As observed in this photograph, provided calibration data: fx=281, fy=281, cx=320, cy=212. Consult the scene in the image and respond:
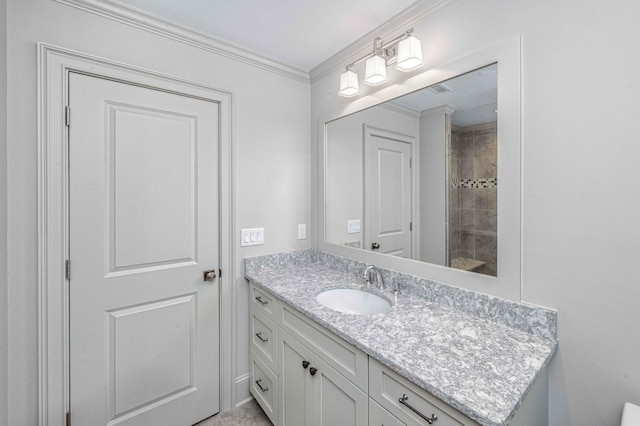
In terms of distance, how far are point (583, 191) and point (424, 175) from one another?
0.66 m

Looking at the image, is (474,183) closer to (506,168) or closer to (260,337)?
(506,168)

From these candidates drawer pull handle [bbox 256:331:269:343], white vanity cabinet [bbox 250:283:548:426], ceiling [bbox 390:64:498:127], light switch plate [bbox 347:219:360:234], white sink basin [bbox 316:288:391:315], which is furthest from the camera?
light switch plate [bbox 347:219:360:234]

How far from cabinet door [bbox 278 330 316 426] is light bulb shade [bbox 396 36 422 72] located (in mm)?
1505

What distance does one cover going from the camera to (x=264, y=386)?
5.77ft

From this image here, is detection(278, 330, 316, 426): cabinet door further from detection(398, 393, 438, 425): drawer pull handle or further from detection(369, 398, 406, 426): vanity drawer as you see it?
detection(398, 393, 438, 425): drawer pull handle

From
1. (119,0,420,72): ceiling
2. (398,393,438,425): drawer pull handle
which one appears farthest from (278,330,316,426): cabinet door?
(119,0,420,72): ceiling

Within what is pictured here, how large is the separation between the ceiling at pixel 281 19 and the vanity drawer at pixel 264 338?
176 centimetres

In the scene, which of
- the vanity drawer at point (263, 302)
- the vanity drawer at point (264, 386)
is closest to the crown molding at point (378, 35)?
the vanity drawer at point (263, 302)

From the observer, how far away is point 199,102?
179cm

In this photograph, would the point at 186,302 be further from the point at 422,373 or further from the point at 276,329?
the point at 422,373

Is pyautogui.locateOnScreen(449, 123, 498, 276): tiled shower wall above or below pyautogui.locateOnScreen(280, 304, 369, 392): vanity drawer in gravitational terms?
above

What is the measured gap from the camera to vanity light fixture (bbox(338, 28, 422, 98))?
140cm

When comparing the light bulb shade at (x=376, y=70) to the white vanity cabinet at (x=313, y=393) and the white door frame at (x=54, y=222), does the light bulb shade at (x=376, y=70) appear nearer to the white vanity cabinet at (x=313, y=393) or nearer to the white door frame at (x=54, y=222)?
the white door frame at (x=54, y=222)

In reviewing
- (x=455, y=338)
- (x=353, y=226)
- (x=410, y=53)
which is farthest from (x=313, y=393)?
(x=410, y=53)
